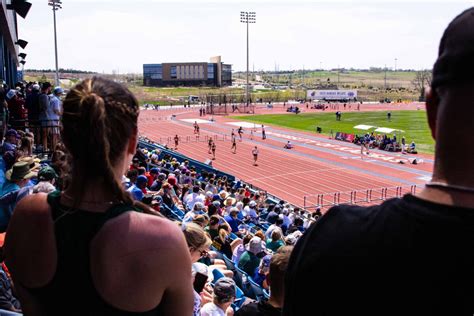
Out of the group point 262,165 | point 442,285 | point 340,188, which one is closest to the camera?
point 442,285

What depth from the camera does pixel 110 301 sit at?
1.87m

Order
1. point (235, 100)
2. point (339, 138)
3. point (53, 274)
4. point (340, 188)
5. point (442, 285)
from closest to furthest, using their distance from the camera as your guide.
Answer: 1. point (442, 285)
2. point (53, 274)
3. point (340, 188)
4. point (339, 138)
5. point (235, 100)

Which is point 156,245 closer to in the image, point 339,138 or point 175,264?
point 175,264

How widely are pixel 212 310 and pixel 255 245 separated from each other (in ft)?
9.51

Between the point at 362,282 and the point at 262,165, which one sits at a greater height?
the point at 362,282

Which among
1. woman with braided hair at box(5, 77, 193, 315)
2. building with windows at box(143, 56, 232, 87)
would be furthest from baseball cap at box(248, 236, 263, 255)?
building with windows at box(143, 56, 232, 87)

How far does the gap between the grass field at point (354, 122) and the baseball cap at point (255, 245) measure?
41684 mm

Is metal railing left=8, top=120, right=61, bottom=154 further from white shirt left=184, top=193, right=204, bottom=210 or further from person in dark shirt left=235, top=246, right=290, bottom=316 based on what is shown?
person in dark shirt left=235, top=246, right=290, bottom=316

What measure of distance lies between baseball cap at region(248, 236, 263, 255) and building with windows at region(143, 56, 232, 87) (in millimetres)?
149393

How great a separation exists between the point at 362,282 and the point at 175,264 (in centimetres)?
73

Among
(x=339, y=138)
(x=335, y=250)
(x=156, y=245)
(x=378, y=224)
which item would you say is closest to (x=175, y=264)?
(x=156, y=245)

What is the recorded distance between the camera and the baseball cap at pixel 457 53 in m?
1.39

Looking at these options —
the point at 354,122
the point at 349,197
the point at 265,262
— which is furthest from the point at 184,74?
the point at 265,262

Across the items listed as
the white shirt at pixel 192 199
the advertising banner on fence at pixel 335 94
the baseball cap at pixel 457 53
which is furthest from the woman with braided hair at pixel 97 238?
the advertising banner on fence at pixel 335 94
